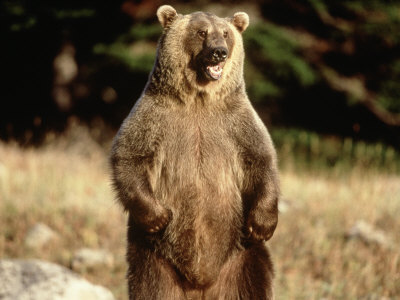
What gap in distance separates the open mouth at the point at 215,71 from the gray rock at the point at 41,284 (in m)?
2.04

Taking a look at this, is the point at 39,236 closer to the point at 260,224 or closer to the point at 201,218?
the point at 201,218

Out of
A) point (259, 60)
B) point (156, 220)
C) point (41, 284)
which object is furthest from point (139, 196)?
point (259, 60)

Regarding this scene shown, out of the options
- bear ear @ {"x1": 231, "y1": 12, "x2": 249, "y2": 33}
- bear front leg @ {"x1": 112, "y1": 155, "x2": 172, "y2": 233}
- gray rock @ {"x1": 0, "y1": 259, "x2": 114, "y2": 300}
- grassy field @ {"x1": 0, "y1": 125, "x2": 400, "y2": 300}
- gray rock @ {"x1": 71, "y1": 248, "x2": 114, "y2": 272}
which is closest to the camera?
bear front leg @ {"x1": 112, "y1": 155, "x2": 172, "y2": 233}

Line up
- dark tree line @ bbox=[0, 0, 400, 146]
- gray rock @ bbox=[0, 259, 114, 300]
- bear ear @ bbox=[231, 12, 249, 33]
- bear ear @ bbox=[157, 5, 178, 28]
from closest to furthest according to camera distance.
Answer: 1. bear ear @ bbox=[157, 5, 178, 28]
2. bear ear @ bbox=[231, 12, 249, 33]
3. gray rock @ bbox=[0, 259, 114, 300]
4. dark tree line @ bbox=[0, 0, 400, 146]

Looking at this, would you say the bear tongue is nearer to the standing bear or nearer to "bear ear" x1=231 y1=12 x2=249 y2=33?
the standing bear

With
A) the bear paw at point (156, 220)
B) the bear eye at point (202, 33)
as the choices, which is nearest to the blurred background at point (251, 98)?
the bear paw at point (156, 220)

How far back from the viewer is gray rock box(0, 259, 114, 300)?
4559 millimetres

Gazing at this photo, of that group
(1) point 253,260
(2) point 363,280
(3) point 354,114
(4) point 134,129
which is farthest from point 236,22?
(3) point 354,114

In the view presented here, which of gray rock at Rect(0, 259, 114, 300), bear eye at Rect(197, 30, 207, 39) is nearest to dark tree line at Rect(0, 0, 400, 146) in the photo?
gray rock at Rect(0, 259, 114, 300)

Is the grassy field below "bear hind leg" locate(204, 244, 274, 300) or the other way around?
below

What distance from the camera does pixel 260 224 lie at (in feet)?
12.5

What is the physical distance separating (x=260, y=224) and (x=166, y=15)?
1577 mm

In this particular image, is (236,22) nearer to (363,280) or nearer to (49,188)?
(363,280)

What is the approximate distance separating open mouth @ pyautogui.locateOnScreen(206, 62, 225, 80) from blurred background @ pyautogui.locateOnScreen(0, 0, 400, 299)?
3.37 m
